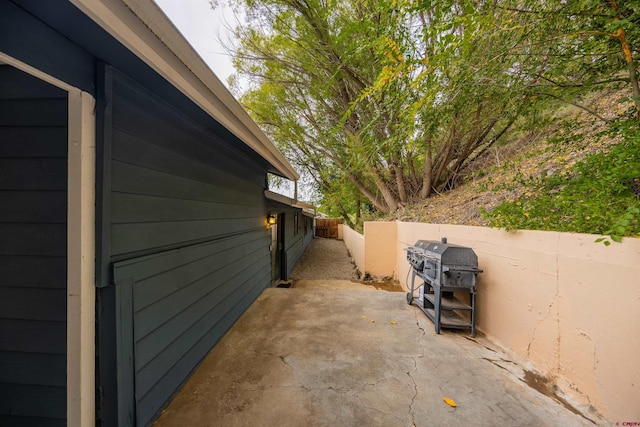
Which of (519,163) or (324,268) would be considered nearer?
(519,163)

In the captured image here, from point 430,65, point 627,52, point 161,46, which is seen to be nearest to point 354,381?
point 161,46

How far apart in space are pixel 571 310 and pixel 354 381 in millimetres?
1824

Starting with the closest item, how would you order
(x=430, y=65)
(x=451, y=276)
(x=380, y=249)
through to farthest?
(x=451, y=276) → (x=430, y=65) → (x=380, y=249)

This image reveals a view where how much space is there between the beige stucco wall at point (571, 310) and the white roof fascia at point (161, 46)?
2981mm

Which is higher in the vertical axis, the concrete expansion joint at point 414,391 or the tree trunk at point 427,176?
the tree trunk at point 427,176

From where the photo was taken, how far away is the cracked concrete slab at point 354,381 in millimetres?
1545

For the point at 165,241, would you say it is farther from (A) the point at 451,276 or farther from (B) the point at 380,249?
(B) the point at 380,249

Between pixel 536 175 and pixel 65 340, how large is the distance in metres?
5.73

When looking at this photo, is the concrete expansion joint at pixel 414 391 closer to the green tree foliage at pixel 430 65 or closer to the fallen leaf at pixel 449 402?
the fallen leaf at pixel 449 402

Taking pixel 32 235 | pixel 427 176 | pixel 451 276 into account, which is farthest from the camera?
pixel 427 176

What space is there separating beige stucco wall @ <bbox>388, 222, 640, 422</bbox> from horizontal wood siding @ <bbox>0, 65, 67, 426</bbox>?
3.47 metres

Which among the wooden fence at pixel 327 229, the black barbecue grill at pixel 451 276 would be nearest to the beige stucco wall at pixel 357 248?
the black barbecue grill at pixel 451 276

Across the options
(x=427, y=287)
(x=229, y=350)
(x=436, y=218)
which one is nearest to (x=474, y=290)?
(x=427, y=287)

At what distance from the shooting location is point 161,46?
1.12 meters
